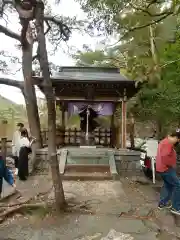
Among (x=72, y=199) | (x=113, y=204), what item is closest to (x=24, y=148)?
(x=72, y=199)

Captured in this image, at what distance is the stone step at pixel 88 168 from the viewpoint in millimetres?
11156

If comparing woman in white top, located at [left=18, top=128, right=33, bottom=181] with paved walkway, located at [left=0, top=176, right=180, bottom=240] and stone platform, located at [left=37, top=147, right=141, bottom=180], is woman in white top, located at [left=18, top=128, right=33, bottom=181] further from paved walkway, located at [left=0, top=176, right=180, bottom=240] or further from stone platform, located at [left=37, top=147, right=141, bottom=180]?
paved walkway, located at [left=0, top=176, right=180, bottom=240]

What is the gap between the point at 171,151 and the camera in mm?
6215

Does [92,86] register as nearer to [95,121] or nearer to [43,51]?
[95,121]

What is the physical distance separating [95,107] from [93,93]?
0.85 metres

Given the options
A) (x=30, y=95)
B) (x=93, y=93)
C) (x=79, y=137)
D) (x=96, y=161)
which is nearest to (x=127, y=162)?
(x=96, y=161)

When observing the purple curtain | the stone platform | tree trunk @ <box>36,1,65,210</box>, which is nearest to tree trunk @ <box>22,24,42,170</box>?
the purple curtain

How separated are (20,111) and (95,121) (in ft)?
109

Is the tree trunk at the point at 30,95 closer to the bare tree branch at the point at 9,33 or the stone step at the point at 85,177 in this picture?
the bare tree branch at the point at 9,33

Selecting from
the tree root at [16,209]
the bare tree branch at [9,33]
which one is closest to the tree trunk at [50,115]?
the tree root at [16,209]

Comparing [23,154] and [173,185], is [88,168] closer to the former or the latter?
[23,154]

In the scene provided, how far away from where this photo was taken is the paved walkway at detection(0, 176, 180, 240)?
16.9 ft

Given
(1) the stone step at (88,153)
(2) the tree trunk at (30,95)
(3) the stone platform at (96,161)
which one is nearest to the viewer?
(3) the stone platform at (96,161)

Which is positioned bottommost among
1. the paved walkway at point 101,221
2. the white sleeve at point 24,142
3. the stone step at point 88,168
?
the paved walkway at point 101,221
